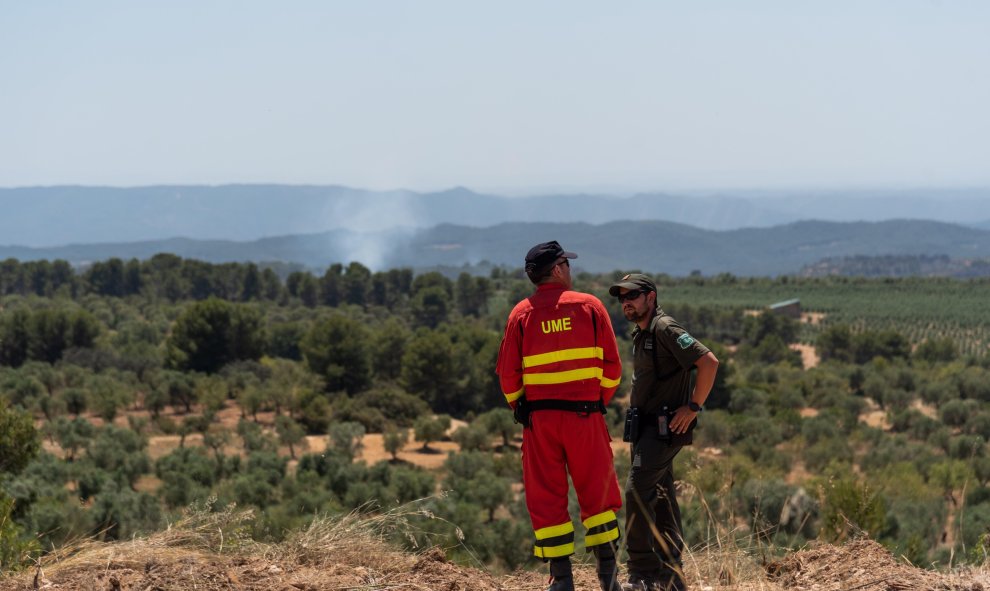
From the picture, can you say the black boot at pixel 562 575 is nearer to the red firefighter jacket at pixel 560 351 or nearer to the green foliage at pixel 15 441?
the red firefighter jacket at pixel 560 351

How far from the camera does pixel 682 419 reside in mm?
4258

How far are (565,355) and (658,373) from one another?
1.86 ft

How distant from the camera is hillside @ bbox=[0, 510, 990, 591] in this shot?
3990 millimetres

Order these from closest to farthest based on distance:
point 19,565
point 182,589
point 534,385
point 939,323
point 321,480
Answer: point 182,589
point 534,385
point 19,565
point 321,480
point 939,323

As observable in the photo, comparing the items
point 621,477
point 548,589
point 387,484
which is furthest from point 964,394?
point 548,589

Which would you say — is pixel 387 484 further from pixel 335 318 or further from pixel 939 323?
pixel 939 323

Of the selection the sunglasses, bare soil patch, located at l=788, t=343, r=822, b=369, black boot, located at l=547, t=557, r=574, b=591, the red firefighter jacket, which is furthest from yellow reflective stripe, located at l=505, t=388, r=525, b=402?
bare soil patch, located at l=788, t=343, r=822, b=369

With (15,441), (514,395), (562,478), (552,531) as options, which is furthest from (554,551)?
(15,441)

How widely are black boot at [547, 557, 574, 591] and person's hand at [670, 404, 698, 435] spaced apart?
83 cm

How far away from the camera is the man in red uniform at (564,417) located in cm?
413

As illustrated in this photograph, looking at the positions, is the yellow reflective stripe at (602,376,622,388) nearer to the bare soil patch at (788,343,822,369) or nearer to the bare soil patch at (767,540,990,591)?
the bare soil patch at (767,540,990,591)

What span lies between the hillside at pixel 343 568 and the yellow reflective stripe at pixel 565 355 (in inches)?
41.4

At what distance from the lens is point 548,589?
13.7 ft

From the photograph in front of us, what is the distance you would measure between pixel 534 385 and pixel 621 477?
1720 cm
